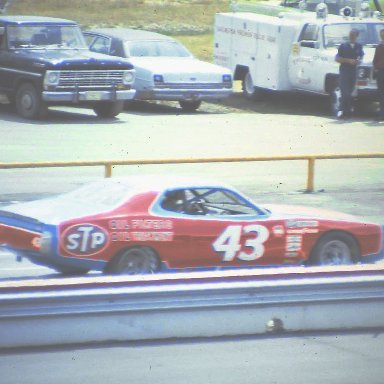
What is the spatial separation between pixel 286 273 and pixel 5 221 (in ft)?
10.8

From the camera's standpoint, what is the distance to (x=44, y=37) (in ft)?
75.2

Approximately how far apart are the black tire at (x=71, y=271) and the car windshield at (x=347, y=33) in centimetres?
1433

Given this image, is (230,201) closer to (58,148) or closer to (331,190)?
(331,190)

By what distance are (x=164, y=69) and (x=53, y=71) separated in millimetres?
2884

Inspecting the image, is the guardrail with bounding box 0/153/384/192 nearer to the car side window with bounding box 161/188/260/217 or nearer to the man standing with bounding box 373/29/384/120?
the car side window with bounding box 161/188/260/217

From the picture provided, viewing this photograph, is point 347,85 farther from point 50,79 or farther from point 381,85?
point 50,79

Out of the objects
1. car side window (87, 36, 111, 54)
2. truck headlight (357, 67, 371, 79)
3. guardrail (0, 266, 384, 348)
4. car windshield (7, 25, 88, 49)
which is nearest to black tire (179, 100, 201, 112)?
car side window (87, 36, 111, 54)

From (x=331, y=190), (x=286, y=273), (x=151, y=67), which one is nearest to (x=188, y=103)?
(x=151, y=67)

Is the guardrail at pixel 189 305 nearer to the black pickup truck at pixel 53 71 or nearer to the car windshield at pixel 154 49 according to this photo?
the black pickup truck at pixel 53 71

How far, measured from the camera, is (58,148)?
19.5 m

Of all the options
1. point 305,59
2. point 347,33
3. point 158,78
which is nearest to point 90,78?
point 158,78

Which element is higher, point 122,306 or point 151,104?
point 122,306

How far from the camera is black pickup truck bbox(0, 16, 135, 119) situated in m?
21.8

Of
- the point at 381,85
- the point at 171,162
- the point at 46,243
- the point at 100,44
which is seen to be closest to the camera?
the point at 46,243
